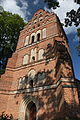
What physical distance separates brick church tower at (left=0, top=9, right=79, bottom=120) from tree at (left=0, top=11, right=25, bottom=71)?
6218 millimetres

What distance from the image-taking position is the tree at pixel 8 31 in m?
22.0

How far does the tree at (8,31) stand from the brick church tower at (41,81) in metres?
6.22

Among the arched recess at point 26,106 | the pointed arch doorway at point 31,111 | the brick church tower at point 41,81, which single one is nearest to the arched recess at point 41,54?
the brick church tower at point 41,81

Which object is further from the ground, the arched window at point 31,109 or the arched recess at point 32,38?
the arched recess at point 32,38

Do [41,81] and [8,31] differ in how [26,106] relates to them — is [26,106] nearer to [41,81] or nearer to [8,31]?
[41,81]

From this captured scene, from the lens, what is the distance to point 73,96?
8.55 m

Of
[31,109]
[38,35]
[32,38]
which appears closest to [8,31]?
[32,38]

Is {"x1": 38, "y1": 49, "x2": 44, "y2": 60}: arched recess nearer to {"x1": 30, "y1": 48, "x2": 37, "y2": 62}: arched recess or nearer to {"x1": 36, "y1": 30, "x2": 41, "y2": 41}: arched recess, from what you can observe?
{"x1": 30, "y1": 48, "x2": 37, "y2": 62}: arched recess

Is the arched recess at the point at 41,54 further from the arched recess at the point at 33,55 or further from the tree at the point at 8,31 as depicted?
the tree at the point at 8,31

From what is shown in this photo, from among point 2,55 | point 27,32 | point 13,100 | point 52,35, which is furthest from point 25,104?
point 2,55

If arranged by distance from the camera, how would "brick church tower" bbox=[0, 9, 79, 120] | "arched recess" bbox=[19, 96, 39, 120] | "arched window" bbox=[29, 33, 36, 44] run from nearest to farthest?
1. "brick church tower" bbox=[0, 9, 79, 120]
2. "arched recess" bbox=[19, 96, 39, 120]
3. "arched window" bbox=[29, 33, 36, 44]

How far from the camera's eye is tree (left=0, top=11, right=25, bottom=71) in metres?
22.0

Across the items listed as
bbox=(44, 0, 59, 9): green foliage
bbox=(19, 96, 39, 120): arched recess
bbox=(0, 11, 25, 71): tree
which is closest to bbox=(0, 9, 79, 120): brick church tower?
bbox=(19, 96, 39, 120): arched recess

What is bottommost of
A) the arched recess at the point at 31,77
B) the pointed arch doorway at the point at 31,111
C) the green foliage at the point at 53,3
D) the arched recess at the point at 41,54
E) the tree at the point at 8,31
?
the pointed arch doorway at the point at 31,111
